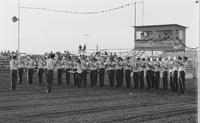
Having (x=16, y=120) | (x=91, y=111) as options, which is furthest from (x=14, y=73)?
(x=16, y=120)

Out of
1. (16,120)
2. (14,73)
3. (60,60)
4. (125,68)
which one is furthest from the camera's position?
Answer: (60,60)

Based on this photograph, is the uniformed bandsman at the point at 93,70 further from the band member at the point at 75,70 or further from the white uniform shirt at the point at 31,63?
the white uniform shirt at the point at 31,63

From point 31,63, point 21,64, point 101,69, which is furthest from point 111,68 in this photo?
point 21,64

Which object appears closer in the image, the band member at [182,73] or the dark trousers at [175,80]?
the band member at [182,73]

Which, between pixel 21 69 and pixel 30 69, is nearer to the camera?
pixel 21 69

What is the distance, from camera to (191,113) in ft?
36.7

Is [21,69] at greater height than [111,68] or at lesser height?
lesser

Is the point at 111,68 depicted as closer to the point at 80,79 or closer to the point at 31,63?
the point at 80,79

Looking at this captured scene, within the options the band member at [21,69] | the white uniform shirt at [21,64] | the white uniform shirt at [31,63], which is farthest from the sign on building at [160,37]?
the band member at [21,69]

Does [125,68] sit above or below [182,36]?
below

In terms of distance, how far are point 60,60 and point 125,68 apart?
184 inches

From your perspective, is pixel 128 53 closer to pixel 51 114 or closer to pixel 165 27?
pixel 165 27

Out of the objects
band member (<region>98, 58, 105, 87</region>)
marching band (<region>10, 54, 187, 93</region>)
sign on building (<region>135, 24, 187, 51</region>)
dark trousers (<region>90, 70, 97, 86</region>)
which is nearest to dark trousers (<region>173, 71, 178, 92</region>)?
marching band (<region>10, 54, 187, 93</region>)

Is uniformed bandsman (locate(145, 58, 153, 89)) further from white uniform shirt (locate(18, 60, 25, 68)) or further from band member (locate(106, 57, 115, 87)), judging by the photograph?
white uniform shirt (locate(18, 60, 25, 68))
